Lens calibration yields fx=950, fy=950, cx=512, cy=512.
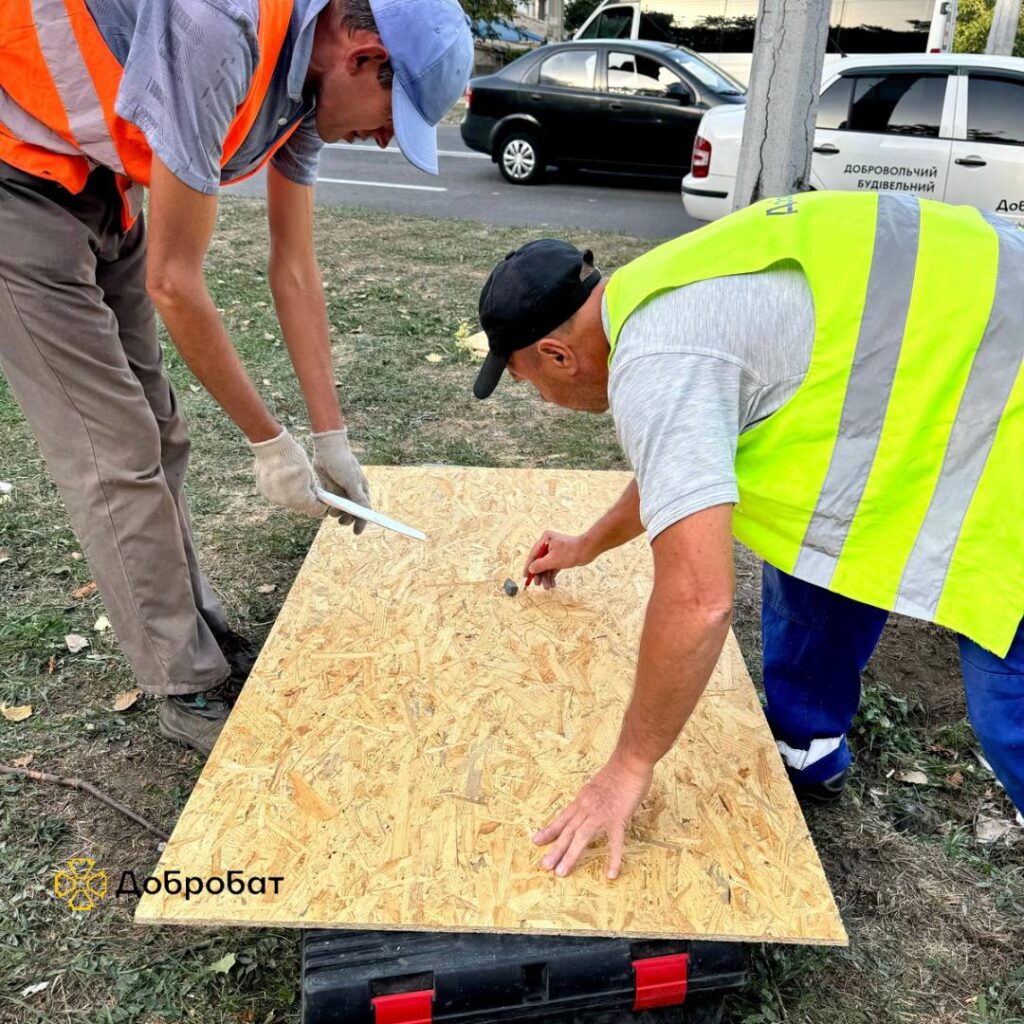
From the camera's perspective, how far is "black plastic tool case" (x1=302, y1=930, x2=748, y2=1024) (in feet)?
5.42

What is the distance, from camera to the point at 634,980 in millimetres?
1713

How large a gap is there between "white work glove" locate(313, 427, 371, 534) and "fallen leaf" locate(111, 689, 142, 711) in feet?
2.55

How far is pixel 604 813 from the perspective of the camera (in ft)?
5.60

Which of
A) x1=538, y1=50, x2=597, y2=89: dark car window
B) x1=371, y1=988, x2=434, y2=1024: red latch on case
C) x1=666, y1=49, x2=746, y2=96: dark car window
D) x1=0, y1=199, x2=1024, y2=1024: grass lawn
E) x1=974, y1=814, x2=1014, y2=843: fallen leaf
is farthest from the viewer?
x1=538, y1=50, x2=597, y2=89: dark car window

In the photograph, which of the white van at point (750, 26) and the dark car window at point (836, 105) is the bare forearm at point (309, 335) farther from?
the white van at point (750, 26)

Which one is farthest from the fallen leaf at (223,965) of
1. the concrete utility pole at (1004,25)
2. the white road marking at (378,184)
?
the concrete utility pole at (1004,25)

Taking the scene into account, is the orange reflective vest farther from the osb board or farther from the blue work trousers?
the blue work trousers

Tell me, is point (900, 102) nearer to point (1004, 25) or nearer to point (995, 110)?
point (995, 110)

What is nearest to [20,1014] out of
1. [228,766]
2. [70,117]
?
[228,766]

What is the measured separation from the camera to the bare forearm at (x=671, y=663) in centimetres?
145

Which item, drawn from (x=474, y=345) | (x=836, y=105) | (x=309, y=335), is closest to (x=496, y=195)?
(x=836, y=105)

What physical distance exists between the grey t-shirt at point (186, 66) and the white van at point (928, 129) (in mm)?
6143

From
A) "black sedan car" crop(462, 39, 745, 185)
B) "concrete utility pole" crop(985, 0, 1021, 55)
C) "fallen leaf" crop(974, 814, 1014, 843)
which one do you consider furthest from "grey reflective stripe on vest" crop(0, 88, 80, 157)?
"concrete utility pole" crop(985, 0, 1021, 55)

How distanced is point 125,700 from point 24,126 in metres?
1.56
